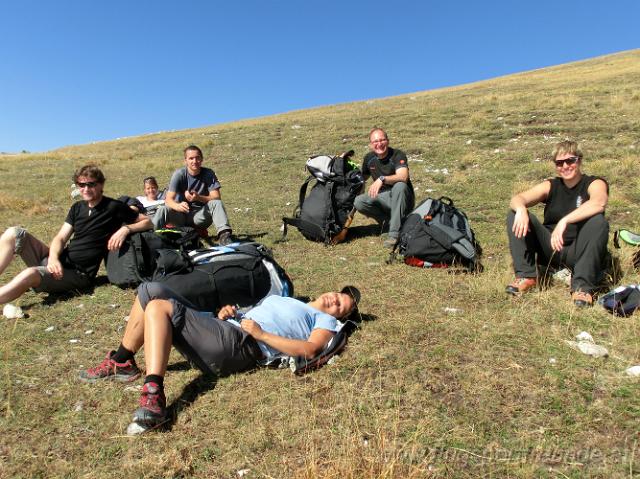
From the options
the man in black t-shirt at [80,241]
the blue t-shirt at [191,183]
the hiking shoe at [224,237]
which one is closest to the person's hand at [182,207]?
the blue t-shirt at [191,183]

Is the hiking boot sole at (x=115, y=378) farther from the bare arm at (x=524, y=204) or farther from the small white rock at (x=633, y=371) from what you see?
the bare arm at (x=524, y=204)

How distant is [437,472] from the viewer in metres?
2.51

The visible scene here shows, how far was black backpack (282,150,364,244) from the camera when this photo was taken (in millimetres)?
7707

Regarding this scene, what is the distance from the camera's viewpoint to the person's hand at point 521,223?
4906 mm

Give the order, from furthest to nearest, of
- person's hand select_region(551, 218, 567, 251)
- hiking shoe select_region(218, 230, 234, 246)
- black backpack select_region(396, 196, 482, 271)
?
hiking shoe select_region(218, 230, 234, 246)
black backpack select_region(396, 196, 482, 271)
person's hand select_region(551, 218, 567, 251)

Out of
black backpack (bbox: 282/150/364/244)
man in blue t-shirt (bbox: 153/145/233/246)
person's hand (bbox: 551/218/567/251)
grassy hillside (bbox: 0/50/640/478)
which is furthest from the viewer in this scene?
black backpack (bbox: 282/150/364/244)

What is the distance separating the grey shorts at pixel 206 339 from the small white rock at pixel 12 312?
243cm

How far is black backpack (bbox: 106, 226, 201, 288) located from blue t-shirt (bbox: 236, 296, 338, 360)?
80.2 inches

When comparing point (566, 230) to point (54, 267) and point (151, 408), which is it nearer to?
point (151, 408)

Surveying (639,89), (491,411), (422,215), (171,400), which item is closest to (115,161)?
(422,215)

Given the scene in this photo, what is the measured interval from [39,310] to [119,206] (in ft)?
4.96

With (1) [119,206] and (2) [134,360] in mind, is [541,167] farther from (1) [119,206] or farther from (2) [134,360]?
(2) [134,360]

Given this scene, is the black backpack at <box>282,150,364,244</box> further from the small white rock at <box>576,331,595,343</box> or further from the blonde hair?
the small white rock at <box>576,331,595,343</box>

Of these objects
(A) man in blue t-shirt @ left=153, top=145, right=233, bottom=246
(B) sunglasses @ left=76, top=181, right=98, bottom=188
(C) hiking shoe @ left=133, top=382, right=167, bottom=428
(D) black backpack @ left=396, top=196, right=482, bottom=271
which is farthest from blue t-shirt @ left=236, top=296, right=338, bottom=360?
(A) man in blue t-shirt @ left=153, top=145, right=233, bottom=246
